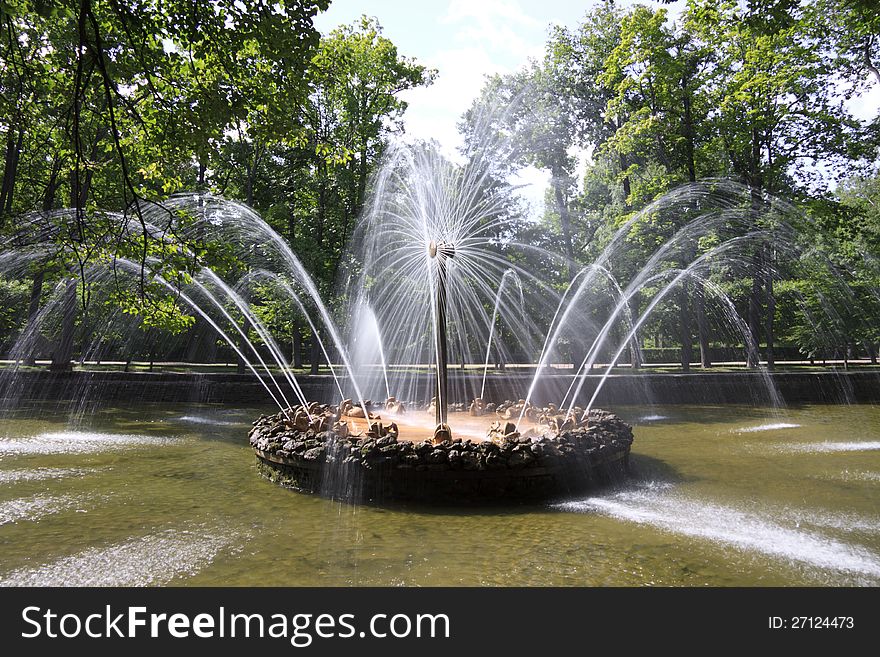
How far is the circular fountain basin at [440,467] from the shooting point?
7.91 m

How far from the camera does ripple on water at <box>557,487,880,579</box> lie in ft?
19.1

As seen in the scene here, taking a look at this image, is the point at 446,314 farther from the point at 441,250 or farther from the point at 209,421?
the point at 209,421

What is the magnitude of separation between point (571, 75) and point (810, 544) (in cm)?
2854

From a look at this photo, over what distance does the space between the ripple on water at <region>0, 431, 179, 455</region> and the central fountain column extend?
6.85 meters

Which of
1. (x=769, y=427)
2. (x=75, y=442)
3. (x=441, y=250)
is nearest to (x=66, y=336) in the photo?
(x=75, y=442)

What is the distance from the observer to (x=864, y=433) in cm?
1444

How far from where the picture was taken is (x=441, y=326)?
1130 centimetres

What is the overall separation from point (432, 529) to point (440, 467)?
1.18 meters

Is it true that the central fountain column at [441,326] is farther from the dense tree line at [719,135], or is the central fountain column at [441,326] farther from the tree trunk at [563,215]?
the tree trunk at [563,215]

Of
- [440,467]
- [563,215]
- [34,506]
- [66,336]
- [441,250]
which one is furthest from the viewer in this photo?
[563,215]

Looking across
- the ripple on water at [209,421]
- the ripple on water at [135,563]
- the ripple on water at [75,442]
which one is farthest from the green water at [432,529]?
the ripple on water at [209,421]

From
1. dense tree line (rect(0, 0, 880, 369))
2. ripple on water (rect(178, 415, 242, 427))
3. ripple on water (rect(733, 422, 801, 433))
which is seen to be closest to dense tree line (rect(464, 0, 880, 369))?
dense tree line (rect(0, 0, 880, 369))

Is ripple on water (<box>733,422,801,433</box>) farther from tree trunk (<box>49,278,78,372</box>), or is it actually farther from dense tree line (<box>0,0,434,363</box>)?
tree trunk (<box>49,278,78,372</box>)
